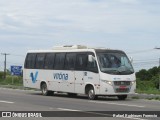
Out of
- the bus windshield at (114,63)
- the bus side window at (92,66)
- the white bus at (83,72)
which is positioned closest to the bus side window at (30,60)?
the white bus at (83,72)

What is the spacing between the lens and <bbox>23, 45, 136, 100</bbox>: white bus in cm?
2534

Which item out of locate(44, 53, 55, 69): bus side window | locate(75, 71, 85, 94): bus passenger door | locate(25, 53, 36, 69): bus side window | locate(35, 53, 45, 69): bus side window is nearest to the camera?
locate(75, 71, 85, 94): bus passenger door

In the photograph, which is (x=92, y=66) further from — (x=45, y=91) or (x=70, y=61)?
(x=45, y=91)

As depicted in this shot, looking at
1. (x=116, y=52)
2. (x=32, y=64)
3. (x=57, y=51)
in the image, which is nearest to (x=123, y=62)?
(x=116, y=52)

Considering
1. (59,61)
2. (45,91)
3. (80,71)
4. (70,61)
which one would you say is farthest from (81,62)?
(45,91)

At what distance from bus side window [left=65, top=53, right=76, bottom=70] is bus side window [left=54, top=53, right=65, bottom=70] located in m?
0.43

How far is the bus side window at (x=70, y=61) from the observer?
2777cm

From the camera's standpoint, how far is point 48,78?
98.5 feet

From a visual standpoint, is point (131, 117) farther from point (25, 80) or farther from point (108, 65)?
point (25, 80)

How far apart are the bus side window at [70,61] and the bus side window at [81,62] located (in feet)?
1.48

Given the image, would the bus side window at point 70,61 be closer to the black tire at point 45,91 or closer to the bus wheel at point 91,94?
the bus wheel at point 91,94

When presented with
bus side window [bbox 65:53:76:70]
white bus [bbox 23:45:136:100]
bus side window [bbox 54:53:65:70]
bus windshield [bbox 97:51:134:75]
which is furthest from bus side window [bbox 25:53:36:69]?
bus windshield [bbox 97:51:134:75]

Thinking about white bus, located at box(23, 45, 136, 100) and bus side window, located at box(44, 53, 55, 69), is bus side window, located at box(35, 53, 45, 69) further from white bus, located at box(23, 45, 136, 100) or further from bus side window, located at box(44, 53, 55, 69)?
bus side window, located at box(44, 53, 55, 69)

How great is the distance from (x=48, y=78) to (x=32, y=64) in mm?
2284
